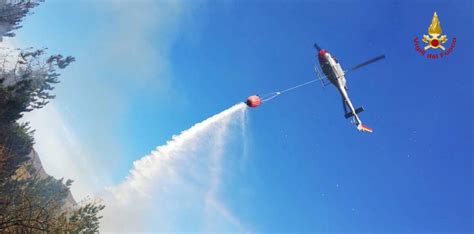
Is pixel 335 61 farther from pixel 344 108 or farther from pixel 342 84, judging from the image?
pixel 344 108

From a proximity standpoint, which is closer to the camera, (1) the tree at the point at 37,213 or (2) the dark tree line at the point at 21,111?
(1) the tree at the point at 37,213

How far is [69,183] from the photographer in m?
37.4

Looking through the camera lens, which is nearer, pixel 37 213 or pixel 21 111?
pixel 37 213

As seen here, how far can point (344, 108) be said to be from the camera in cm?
3806

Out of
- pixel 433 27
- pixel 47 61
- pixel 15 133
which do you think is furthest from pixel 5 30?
pixel 433 27

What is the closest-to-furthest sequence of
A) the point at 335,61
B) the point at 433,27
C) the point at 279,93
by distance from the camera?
the point at 279,93, the point at 433,27, the point at 335,61

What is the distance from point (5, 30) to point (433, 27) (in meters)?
49.8

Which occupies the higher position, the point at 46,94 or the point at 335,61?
the point at 335,61

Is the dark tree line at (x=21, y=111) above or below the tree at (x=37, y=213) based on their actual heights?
above

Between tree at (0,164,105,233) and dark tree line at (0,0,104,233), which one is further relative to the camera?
dark tree line at (0,0,104,233)

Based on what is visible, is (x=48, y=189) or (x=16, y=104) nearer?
(x=16, y=104)

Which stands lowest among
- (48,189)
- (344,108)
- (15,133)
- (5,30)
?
(48,189)

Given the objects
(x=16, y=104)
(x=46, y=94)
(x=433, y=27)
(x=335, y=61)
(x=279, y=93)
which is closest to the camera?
(x=279, y=93)

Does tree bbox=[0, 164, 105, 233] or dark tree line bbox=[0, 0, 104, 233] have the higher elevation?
dark tree line bbox=[0, 0, 104, 233]
